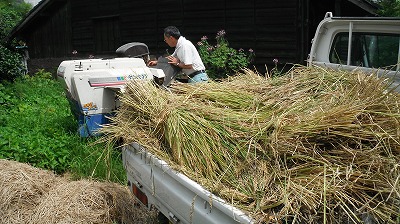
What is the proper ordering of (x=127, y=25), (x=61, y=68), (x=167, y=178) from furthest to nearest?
(x=127, y=25) < (x=61, y=68) < (x=167, y=178)

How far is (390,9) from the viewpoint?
29.3ft

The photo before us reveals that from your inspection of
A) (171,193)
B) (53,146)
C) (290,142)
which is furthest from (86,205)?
(290,142)

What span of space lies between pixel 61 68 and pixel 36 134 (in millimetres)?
932

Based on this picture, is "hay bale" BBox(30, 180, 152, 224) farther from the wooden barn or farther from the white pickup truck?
the wooden barn

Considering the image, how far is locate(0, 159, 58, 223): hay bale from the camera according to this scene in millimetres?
3980

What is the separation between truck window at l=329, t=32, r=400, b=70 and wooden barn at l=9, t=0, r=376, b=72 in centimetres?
405

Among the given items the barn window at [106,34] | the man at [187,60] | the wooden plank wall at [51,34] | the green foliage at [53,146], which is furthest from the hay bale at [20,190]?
the wooden plank wall at [51,34]

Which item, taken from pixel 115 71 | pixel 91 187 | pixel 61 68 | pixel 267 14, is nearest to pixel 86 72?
pixel 115 71

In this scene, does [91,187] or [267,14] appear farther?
[267,14]

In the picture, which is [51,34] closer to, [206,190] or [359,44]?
[359,44]

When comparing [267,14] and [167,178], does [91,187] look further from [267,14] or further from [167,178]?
[267,14]

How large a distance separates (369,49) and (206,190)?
8.60 feet

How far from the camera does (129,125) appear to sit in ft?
11.5

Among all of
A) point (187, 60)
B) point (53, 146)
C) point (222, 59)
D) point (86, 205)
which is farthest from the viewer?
point (222, 59)
